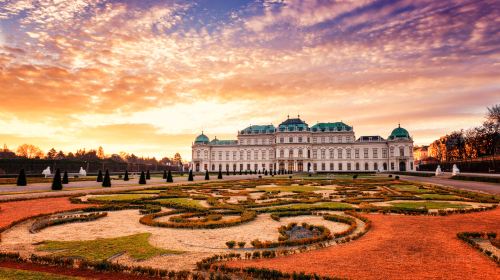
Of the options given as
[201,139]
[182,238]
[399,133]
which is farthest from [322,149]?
[182,238]

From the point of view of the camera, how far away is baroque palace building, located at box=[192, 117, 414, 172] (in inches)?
3536

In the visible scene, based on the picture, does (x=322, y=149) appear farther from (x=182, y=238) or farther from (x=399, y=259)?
(x=399, y=259)

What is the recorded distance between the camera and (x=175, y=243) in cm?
713

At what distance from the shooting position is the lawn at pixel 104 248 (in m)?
6.07

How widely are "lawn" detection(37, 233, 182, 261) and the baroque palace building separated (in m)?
83.7

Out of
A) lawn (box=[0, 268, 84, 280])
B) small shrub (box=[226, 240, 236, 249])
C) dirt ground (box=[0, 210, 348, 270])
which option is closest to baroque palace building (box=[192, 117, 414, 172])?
dirt ground (box=[0, 210, 348, 270])

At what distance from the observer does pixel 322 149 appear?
9394 centimetres

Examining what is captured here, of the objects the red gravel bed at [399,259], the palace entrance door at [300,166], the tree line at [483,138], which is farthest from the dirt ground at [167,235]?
the palace entrance door at [300,166]

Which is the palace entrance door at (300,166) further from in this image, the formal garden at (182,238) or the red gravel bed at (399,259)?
the red gravel bed at (399,259)

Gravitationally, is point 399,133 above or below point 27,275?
above

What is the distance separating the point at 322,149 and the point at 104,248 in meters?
90.7

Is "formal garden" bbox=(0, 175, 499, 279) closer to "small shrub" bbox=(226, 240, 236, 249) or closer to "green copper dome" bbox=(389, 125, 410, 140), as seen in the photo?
"small shrub" bbox=(226, 240, 236, 249)

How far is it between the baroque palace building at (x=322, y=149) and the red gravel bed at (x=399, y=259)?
81.8 m

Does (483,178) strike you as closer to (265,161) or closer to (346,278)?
(346,278)
